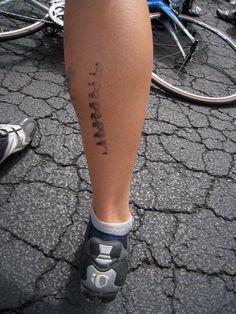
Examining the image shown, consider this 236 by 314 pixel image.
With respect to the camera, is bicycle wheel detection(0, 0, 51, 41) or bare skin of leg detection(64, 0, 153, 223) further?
bicycle wheel detection(0, 0, 51, 41)

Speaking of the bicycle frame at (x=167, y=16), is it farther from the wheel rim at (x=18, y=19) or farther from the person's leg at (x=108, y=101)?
the person's leg at (x=108, y=101)

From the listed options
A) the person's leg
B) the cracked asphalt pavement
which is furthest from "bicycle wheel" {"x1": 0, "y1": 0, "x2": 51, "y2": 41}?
the person's leg

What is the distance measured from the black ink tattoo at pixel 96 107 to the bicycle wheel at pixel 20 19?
1.86 m

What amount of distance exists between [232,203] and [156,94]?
108cm

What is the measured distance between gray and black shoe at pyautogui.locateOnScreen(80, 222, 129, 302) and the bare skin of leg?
0.68ft

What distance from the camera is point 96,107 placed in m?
0.90

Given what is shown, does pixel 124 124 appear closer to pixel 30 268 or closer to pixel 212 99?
pixel 30 268

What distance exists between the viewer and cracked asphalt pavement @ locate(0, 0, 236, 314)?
1.18m

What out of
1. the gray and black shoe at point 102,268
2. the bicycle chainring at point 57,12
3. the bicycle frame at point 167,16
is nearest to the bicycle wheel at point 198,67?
the bicycle frame at point 167,16

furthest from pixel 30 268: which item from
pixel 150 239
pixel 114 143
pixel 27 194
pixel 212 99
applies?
pixel 212 99

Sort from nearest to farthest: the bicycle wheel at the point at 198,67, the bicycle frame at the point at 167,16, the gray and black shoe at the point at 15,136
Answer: the gray and black shoe at the point at 15,136 < the bicycle wheel at the point at 198,67 < the bicycle frame at the point at 167,16

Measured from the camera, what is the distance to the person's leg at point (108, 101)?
2.80ft

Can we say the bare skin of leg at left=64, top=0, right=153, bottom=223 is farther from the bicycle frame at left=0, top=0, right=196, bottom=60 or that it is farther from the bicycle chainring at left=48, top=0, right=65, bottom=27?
the bicycle frame at left=0, top=0, right=196, bottom=60

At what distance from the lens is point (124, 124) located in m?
0.93
